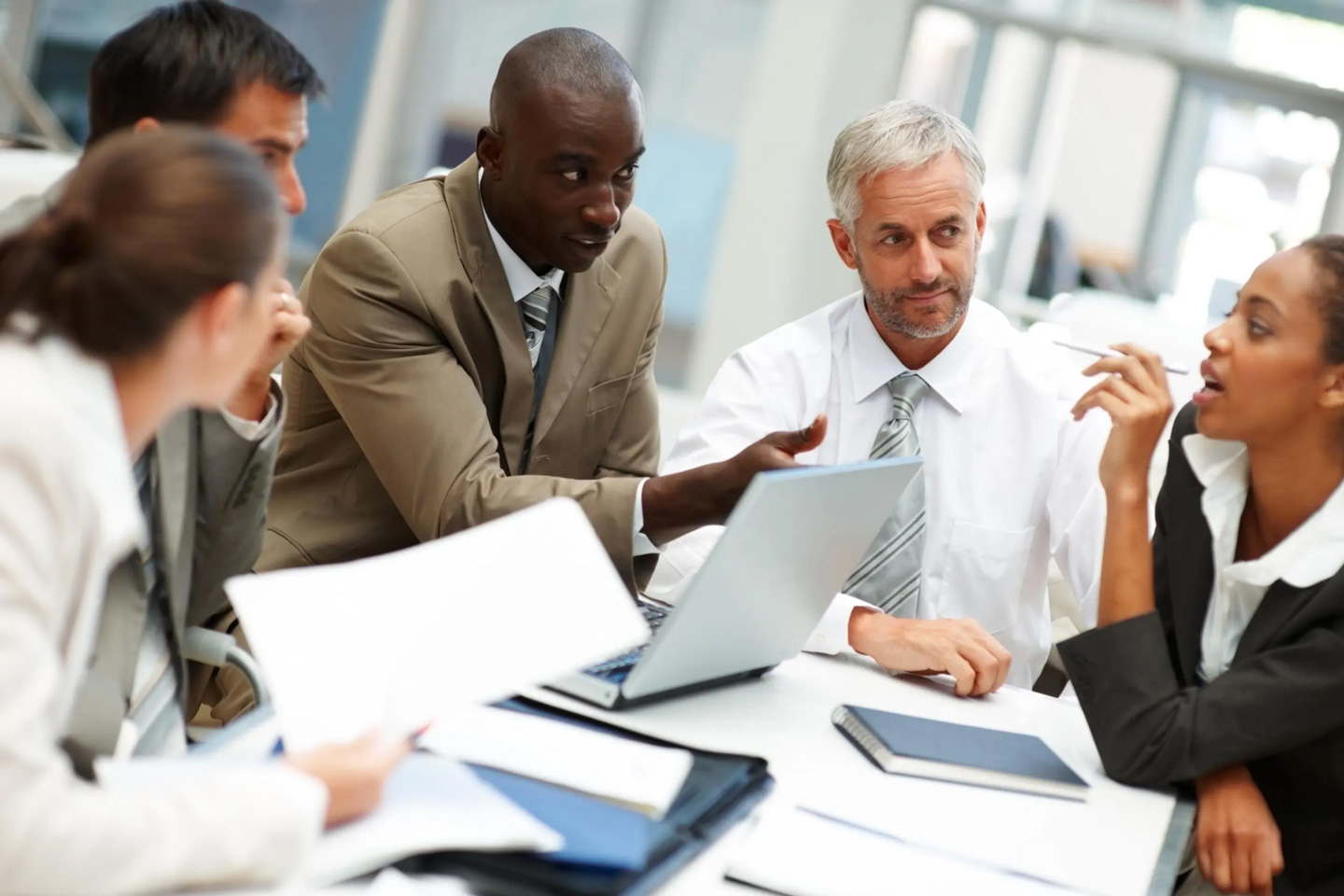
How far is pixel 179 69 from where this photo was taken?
1.61 m

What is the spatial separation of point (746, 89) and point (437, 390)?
4326mm

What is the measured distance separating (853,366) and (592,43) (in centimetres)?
64

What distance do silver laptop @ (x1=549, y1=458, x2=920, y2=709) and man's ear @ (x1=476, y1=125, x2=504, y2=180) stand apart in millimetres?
901

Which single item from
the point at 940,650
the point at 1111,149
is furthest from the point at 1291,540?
the point at 1111,149

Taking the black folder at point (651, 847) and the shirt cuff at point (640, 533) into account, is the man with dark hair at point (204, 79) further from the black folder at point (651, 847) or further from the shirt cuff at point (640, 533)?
the black folder at point (651, 847)

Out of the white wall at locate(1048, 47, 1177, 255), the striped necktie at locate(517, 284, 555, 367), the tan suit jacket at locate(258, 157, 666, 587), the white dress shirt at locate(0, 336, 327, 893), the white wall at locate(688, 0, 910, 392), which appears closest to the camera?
the white dress shirt at locate(0, 336, 327, 893)

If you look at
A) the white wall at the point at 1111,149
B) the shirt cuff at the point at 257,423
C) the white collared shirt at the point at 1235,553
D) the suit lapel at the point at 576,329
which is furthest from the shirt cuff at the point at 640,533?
the white wall at the point at 1111,149

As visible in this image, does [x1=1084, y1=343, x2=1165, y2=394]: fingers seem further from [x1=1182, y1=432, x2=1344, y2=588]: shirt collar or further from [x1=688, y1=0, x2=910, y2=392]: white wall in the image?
[x1=688, y1=0, x2=910, y2=392]: white wall

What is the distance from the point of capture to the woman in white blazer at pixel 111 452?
819 mm

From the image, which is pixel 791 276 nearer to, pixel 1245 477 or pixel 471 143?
pixel 471 143

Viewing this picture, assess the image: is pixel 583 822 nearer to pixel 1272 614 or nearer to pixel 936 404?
pixel 1272 614

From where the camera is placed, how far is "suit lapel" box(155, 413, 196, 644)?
1418mm

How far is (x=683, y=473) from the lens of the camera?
5.76ft

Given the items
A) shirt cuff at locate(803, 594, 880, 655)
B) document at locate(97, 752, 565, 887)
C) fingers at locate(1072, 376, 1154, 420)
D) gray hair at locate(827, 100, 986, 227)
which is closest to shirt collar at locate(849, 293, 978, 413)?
gray hair at locate(827, 100, 986, 227)
